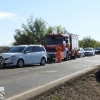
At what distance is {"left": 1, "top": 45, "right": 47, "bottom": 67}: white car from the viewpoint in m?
20.7

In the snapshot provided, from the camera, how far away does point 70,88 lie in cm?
880

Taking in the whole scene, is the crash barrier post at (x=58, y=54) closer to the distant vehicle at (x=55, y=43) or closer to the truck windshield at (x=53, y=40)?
the distant vehicle at (x=55, y=43)

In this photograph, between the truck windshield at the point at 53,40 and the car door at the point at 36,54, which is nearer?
the car door at the point at 36,54

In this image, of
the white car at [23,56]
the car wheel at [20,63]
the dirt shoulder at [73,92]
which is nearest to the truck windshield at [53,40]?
the white car at [23,56]

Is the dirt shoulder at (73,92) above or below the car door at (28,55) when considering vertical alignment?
below

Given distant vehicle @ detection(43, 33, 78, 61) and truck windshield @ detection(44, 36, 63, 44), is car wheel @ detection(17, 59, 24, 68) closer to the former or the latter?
distant vehicle @ detection(43, 33, 78, 61)

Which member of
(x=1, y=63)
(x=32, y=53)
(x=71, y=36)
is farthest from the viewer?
(x=71, y=36)

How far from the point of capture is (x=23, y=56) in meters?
21.5

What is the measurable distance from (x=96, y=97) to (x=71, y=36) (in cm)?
2435

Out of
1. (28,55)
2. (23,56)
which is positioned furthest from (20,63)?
(28,55)

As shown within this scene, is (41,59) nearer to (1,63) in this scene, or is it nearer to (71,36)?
(1,63)

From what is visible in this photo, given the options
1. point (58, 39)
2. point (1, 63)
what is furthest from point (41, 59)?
point (58, 39)

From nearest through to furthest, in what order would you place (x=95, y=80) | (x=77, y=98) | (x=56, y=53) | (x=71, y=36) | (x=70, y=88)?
(x=77, y=98) < (x=70, y=88) < (x=95, y=80) < (x=56, y=53) < (x=71, y=36)

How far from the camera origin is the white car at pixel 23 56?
20.7 meters
